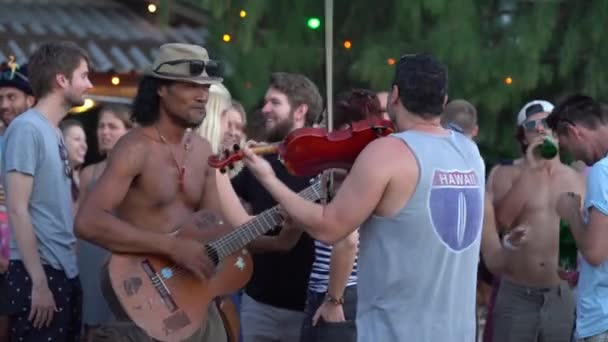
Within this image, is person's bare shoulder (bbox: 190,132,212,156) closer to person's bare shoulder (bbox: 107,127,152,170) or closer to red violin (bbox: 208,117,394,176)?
person's bare shoulder (bbox: 107,127,152,170)

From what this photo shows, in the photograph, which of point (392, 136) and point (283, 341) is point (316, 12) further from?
point (392, 136)

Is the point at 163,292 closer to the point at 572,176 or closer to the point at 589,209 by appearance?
the point at 589,209

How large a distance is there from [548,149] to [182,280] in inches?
104

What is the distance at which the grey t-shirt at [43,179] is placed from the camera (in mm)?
5609

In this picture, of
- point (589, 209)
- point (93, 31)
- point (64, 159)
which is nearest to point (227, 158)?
point (64, 159)

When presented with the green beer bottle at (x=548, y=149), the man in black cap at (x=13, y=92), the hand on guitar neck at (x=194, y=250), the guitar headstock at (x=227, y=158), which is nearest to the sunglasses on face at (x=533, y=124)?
the green beer bottle at (x=548, y=149)

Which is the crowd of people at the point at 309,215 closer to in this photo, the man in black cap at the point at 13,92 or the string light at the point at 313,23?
the man in black cap at the point at 13,92

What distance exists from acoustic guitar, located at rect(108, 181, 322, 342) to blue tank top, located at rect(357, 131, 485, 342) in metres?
0.80

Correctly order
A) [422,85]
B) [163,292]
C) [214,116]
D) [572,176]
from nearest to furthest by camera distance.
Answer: [422,85] → [163,292] → [214,116] → [572,176]

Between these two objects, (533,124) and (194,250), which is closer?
(194,250)

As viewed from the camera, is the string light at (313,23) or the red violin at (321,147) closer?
the red violin at (321,147)

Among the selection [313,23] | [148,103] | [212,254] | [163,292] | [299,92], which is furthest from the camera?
[313,23]

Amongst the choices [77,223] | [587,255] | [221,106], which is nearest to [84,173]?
[221,106]

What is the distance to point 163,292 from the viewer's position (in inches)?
198
